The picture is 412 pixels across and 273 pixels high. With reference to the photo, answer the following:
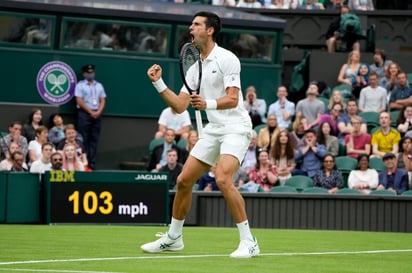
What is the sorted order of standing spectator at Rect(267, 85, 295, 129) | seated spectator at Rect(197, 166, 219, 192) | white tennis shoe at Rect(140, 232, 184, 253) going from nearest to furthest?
white tennis shoe at Rect(140, 232, 184, 253) → seated spectator at Rect(197, 166, 219, 192) → standing spectator at Rect(267, 85, 295, 129)

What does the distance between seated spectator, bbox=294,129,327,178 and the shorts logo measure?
4.92m

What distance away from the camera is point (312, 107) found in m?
21.0

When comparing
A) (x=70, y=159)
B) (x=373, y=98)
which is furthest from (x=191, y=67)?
(x=373, y=98)

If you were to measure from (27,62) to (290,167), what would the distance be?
5.87m

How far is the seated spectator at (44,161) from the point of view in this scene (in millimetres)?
18250

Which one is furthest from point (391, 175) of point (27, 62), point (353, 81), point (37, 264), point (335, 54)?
point (37, 264)

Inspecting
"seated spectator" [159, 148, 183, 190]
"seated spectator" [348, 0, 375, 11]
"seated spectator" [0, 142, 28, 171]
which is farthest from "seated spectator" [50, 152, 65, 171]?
"seated spectator" [348, 0, 375, 11]

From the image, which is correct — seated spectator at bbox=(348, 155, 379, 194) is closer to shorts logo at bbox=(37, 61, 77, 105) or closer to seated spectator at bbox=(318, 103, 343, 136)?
seated spectator at bbox=(318, 103, 343, 136)

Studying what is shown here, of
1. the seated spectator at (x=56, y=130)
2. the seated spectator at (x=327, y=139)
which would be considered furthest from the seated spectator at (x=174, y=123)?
the seated spectator at (x=327, y=139)

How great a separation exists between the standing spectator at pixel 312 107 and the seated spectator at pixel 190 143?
8.19ft

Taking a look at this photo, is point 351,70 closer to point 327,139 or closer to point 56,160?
point 327,139

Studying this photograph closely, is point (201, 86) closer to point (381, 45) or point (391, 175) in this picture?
point (391, 175)

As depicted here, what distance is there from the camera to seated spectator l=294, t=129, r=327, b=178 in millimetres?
19312

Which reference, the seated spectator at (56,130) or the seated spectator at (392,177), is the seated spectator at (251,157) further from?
the seated spectator at (56,130)
